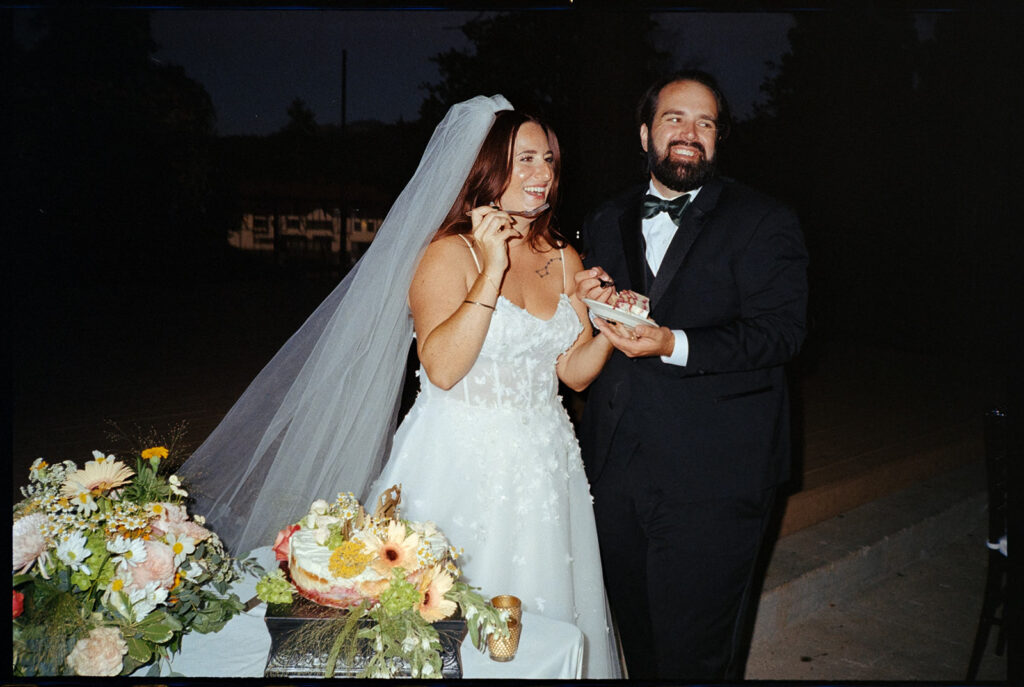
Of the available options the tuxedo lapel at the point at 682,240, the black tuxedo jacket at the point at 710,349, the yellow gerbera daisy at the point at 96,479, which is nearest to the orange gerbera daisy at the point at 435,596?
the yellow gerbera daisy at the point at 96,479

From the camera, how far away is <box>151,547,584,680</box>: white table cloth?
1.77 metres

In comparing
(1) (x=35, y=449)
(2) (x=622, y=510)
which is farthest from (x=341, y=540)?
(1) (x=35, y=449)

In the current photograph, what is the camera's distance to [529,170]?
8.10 ft

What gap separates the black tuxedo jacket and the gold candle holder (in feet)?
3.00

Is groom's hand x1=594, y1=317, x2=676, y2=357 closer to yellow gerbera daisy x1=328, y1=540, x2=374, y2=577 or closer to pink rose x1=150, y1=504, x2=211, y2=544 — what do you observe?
yellow gerbera daisy x1=328, y1=540, x2=374, y2=577

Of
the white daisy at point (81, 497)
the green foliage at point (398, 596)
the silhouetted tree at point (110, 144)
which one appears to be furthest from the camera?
the silhouetted tree at point (110, 144)

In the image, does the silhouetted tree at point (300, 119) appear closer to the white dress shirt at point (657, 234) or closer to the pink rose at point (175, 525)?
the white dress shirt at point (657, 234)

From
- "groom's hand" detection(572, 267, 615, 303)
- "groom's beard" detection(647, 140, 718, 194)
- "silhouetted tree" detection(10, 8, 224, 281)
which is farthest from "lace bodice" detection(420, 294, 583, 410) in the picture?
"silhouetted tree" detection(10, 8, 224, 281)

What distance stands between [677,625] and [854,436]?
374cm

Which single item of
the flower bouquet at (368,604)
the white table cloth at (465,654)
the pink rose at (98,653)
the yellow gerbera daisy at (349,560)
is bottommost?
the white table cloth at (465,654)

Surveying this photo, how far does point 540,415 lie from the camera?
8.16 feet

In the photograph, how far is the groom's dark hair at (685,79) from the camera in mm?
2557

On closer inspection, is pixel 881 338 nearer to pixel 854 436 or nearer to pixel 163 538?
pixel 854 436

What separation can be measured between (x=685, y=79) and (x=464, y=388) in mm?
1111
